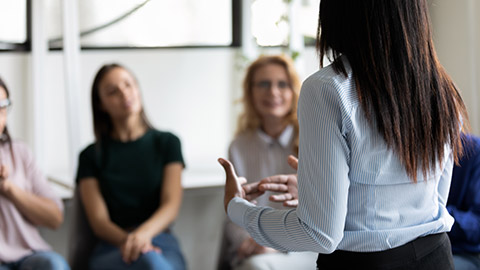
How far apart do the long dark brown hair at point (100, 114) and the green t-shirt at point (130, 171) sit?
7 centimetres

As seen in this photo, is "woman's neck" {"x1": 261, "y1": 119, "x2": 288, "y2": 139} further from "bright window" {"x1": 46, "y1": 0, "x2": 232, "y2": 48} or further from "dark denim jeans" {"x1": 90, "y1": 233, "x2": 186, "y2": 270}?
"bright window" {"x1": 46, "y1": 0, "x2": 232, "y2": 48}

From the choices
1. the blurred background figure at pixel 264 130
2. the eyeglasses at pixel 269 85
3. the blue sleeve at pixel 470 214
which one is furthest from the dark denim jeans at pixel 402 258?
the eyeglasses at pixel 269 85

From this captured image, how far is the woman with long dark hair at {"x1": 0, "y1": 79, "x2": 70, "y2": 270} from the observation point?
2744mm

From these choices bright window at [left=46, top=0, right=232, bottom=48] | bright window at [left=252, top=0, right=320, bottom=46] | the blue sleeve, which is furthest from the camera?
bright window at [left=252, top=0, right=320, bottom=46]

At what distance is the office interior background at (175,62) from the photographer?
3.49 m

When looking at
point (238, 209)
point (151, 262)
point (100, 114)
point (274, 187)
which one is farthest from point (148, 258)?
point (238, 209)

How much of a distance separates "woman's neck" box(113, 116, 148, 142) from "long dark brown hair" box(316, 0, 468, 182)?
2.05m

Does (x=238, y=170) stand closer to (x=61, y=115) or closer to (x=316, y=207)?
(x=61, y=115)

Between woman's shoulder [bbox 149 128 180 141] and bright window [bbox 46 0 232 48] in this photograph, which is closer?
woman's shoulder [bbox 149 128 180 141]

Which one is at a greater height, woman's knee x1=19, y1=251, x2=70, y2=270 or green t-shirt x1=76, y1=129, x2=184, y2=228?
green t-shirt x1=76, y1=129, x2=184, y2=228

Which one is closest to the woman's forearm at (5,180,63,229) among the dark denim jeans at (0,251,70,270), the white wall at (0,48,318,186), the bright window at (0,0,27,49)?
the dark denim jeans at (0,251,70,270)

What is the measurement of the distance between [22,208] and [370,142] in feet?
6.60

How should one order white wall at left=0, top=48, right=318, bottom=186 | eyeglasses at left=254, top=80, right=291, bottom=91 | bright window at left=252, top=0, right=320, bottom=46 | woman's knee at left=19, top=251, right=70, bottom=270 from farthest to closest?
bright window at left=252, top=0, right=320, bottom=46 < white wall at left=0, top=48, right=318, bottom=186 < eyeglasses at left=254, top=80, right=291, bottom=91 < woman's knee at left=19, top=251, right=70, bottom=270

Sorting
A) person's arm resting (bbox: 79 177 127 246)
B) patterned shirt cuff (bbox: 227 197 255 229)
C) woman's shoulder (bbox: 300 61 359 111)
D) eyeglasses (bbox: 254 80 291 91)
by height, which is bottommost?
person's arm resting (bbox: 79 177 127 246)
